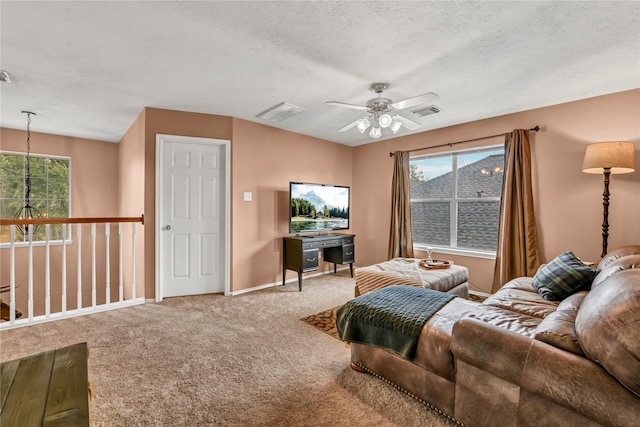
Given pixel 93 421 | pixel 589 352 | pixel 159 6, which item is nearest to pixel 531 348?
pixel 589 352

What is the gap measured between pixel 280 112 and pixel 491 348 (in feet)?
10.5

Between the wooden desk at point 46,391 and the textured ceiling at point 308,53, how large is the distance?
1.98 m

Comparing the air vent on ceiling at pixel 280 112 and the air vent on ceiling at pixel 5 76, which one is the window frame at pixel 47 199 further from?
the air vent on ceiling at pixel 280 112

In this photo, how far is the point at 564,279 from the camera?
7.37ft

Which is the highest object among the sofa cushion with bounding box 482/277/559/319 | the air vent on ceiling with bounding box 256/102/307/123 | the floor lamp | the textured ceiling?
the textured ceiling

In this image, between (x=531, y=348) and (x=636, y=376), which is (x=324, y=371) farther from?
(x=636, y=376)

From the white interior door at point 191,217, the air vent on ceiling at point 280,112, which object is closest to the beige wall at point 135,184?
the white interior door at point 191,217

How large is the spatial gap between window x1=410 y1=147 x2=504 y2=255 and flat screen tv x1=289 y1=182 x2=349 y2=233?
116 centimetres

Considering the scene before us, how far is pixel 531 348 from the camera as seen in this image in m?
1.27

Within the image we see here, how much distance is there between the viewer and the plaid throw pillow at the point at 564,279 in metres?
2.20

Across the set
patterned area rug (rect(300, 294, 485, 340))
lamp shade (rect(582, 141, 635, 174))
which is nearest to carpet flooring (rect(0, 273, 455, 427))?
patterned area rug (rect(300, 294, 485, 340))

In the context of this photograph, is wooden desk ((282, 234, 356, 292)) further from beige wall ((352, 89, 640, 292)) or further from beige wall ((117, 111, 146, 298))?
beige wall ((117, 111, 146, 298))

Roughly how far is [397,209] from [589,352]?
3591 mm

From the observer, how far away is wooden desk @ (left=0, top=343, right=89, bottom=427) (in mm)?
1058
